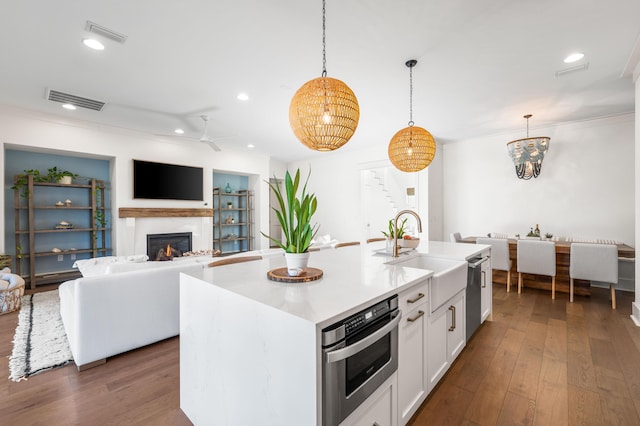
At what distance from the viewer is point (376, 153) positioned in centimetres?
629

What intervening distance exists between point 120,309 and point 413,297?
234 centimetres

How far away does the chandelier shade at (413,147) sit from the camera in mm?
2645

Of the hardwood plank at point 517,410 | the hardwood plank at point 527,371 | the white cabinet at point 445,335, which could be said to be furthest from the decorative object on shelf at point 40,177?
the hardwood plank at point 527,371

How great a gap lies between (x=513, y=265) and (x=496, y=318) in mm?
1800

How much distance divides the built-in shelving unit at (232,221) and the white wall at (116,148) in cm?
67

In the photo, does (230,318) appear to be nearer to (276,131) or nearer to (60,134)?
(276,131)

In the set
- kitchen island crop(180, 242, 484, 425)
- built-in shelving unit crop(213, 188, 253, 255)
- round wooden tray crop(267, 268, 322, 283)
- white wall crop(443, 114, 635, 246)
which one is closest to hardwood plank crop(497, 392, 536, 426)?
kitchen island crop(180, 242, 484, 425)

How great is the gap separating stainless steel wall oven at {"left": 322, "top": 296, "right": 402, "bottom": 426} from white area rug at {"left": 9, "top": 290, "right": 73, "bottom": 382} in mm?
2485

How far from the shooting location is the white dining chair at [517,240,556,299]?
379cm

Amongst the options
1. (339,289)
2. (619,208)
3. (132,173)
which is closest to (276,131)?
(132,173)

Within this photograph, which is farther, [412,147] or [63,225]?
[63,225]

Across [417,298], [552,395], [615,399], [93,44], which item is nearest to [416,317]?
[417,298]

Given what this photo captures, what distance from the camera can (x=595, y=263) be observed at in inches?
137

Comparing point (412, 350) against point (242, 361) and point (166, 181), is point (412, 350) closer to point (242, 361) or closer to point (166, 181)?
point (242, 361)
